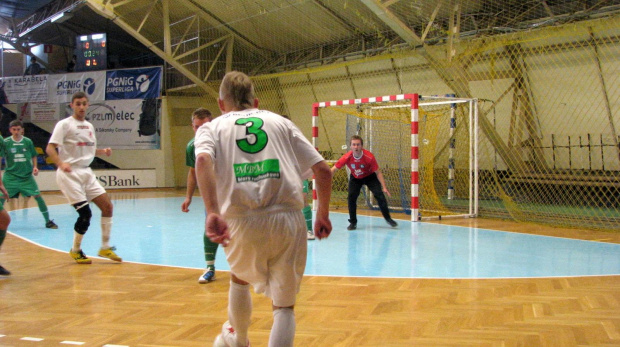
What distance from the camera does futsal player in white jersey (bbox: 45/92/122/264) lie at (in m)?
5.90

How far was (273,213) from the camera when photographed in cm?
259

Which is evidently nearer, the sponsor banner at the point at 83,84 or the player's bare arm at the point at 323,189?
the player's bare arm at the point at 323,189

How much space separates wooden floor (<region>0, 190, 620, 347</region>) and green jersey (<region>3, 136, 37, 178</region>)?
4.32 meters

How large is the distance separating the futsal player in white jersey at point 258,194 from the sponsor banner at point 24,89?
1854cm

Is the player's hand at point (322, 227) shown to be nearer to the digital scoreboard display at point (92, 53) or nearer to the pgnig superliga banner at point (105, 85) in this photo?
the pgnig superliga banner at point (105, 85)

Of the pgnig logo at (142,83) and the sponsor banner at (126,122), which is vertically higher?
the pgnig logo at (142,83)

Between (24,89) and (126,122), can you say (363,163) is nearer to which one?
(126,122)

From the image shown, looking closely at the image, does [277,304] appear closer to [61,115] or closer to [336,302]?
[336,302]

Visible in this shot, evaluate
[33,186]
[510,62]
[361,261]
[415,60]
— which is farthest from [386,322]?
[415,60]

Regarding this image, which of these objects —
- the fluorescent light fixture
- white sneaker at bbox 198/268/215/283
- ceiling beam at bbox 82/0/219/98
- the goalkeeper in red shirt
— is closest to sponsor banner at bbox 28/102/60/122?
the fluorescent light fixture

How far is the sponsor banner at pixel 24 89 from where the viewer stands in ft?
62.2

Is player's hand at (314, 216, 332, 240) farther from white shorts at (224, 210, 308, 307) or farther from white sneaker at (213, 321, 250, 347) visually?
Answer: white sneaker at (213, 321, 250, 347)

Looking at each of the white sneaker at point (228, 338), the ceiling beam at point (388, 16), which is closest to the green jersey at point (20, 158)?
the ceiling beam at point (388, 16)

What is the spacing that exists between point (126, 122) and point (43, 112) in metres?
3.22
